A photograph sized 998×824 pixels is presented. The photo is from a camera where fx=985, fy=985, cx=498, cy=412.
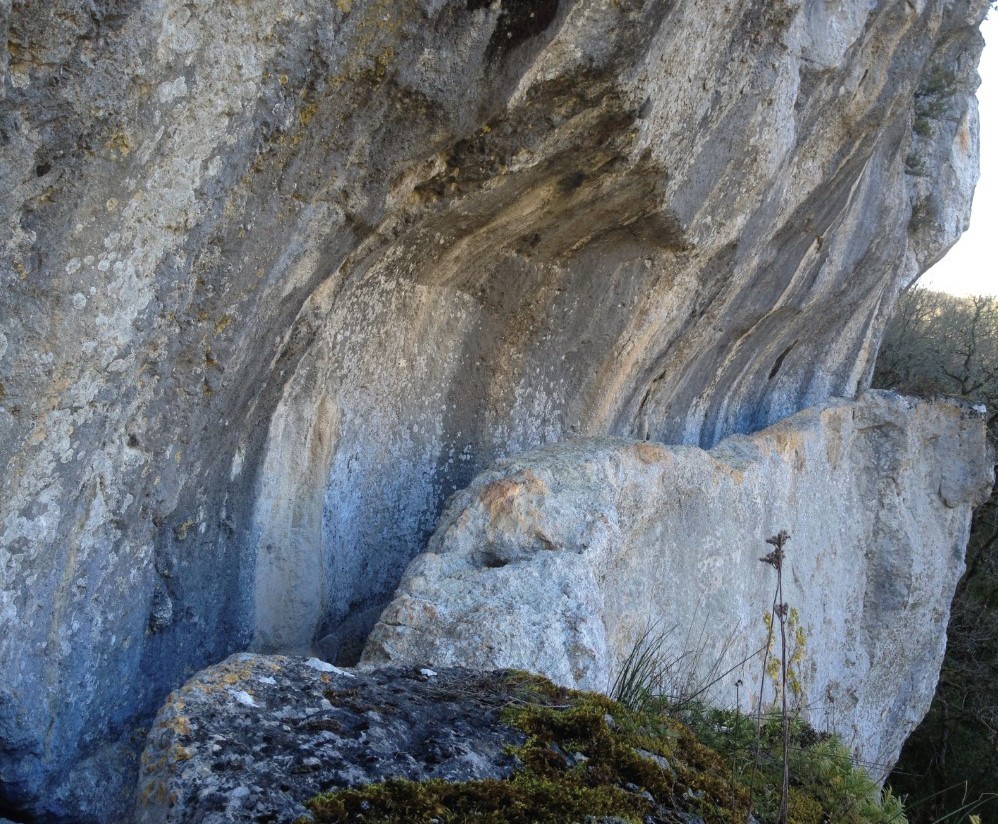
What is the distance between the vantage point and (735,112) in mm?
3686

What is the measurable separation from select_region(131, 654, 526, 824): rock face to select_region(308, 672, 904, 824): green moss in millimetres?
60

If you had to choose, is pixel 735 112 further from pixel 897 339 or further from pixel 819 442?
pixel 897 339

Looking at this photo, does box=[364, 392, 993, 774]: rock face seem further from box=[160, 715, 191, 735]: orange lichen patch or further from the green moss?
box=[160, 715, 191, 735]: orange lichen patch

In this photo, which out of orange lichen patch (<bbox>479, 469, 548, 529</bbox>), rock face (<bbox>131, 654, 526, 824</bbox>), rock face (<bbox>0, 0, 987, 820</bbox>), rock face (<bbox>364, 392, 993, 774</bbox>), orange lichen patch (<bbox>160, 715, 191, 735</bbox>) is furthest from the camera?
orange lichen patch (<bbox>479, 469, 548, 529</bbox>)

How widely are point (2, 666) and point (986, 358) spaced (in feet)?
43.0

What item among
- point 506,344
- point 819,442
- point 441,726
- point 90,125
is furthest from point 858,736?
point 90,125

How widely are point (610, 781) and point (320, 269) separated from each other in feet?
5.42

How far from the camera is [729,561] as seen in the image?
4547 millimetres

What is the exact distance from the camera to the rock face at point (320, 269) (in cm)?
198

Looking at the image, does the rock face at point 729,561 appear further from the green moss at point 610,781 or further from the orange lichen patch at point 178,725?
the orange lichen patch at point 178,725

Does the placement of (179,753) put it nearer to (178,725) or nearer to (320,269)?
(178,725)

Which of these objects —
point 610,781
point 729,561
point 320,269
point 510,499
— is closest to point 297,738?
point 610,781

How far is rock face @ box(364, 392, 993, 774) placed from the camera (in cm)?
278

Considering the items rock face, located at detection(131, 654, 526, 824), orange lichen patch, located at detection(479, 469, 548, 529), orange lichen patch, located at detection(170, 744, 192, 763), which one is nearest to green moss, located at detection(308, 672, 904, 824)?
rock face, located at detection(131, 654, 526, 824)
